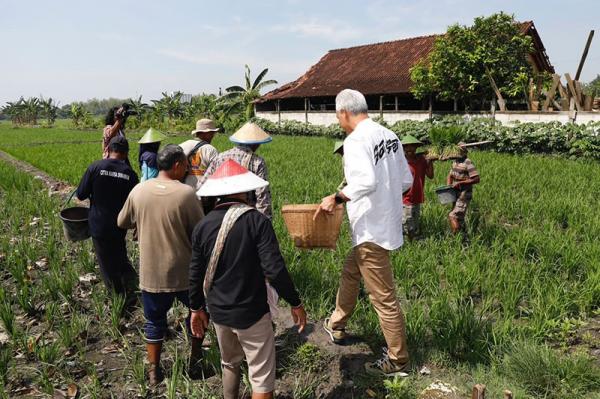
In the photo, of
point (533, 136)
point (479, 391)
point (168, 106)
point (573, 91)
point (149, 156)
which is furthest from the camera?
point (168, 106)

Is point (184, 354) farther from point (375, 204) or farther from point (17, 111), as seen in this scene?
point (17, 111)

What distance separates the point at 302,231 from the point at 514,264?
2.44m

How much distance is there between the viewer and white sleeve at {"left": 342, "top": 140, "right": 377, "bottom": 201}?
244 cm

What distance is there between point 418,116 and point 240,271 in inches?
700

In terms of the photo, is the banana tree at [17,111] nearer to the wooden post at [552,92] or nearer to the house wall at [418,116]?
the house wall at [418,116]

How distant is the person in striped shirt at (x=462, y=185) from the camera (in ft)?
15.7

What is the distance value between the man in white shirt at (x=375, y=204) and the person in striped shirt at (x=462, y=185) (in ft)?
7.83

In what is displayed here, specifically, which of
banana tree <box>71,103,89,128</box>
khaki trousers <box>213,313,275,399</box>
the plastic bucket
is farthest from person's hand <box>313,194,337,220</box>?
banana tree <box>71,103,89,128</box>

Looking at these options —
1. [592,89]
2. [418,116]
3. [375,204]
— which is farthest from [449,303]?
[592,89]

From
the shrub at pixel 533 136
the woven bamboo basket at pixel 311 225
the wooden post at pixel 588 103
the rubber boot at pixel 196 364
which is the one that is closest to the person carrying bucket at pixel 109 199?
the rubber boot at pixel 196 364

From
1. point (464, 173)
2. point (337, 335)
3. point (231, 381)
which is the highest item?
point (464, 173)

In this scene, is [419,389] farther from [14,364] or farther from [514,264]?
[14,364]

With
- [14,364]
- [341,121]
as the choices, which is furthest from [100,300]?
[341,121]

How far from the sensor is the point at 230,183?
2.11 meters
